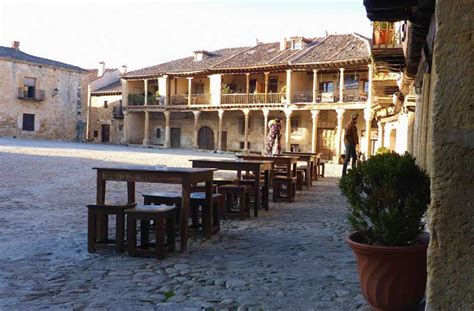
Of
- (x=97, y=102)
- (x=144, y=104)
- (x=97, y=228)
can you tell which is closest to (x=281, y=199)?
(x=97, y=228)

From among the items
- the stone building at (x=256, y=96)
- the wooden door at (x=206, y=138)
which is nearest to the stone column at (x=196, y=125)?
the stone building at (x=256, y=96)

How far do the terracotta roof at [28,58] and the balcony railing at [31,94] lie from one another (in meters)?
2.53

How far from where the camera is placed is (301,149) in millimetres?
34312

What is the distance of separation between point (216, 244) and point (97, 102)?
44.6 meters

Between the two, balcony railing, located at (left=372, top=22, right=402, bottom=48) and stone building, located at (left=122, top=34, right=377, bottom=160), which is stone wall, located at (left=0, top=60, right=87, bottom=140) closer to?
stone building, located at (left=122, top=34, right=377, bottom=160)

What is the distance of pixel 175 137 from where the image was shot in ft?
135

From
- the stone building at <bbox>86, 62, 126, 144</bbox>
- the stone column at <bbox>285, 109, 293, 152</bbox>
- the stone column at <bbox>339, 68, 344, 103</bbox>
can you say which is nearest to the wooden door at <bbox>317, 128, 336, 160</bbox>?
the stone column at <bbox>285, 109, 293, 152</bbox>

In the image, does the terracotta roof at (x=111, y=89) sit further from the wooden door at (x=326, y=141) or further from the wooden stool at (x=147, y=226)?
the wooden stool at (x=147, y=226)

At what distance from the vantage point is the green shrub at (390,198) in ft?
10.4

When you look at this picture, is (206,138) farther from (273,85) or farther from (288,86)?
(288,86)

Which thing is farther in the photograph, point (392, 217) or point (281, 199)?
point (281, 199)

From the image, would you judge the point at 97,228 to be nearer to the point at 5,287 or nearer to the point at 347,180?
the point at 5,287

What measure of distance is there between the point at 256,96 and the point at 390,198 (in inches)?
1238

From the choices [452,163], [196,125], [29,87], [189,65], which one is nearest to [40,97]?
[29,87]
